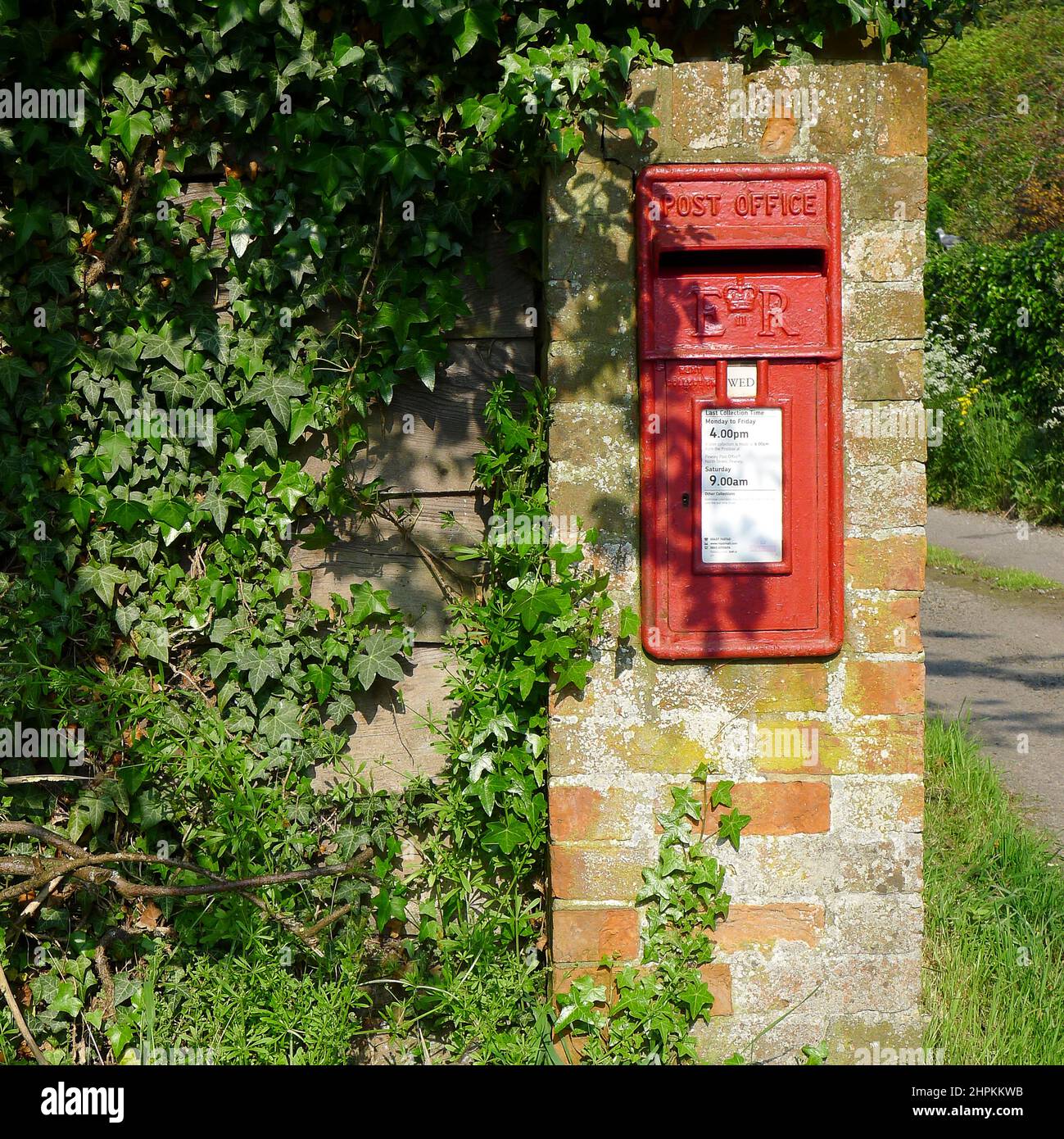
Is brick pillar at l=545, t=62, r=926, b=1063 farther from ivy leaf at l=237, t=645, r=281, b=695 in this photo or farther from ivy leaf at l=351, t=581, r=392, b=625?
ivy leaf at l=237, t=645, r=281, b=695

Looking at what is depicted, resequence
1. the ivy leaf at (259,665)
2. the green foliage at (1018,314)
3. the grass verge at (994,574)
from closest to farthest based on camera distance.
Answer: the ivy leaf at (259,665), the grass verge at (994,574), the green foliage at (1018,314)

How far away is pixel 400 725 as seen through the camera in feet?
9.82

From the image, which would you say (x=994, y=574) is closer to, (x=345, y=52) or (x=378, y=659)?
(x=378, y=659)

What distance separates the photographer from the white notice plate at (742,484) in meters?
2.62

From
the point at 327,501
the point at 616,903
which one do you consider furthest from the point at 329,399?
the point at 616,903

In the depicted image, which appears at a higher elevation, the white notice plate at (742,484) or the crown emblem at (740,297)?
the crown emblem at (740,297)

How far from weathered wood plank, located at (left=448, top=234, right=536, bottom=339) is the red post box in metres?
0.44

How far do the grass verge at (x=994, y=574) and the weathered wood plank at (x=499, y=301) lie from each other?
6.44 meters

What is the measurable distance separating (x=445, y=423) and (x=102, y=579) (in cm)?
103

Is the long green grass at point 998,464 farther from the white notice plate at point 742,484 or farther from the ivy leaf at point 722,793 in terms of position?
the ivy leaf at point 722,793

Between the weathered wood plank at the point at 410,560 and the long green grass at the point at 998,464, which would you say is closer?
the weathered wood plank at the point at 410,560

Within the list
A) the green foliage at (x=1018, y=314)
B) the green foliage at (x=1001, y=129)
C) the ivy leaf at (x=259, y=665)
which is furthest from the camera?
the green foliage at (x=1001, y=129)

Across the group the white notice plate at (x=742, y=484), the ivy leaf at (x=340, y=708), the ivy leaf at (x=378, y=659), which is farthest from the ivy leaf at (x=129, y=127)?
the white notice plate at (x=742, y=484)

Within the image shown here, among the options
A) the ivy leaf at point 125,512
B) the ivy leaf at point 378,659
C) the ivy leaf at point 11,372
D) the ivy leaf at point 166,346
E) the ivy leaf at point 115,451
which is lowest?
the ivy leaf at point 378,659
